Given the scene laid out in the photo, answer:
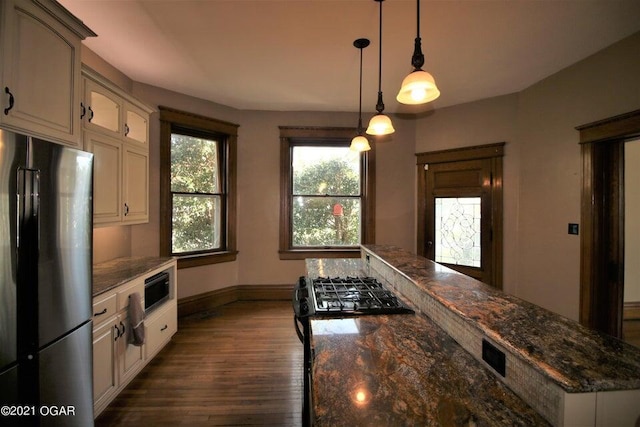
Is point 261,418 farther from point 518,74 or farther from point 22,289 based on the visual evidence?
point 518,74

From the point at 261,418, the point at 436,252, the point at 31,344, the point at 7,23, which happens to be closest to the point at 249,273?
the point at 261,418

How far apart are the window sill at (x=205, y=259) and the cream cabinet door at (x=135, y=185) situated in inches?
34.4

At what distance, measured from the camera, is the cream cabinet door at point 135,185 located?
9.01 ft

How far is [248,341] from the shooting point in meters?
3.13

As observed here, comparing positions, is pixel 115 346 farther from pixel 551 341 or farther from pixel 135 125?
→ pixel 551 341

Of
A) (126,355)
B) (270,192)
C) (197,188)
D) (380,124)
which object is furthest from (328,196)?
(126,355)

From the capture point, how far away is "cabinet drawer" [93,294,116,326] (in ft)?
6.13

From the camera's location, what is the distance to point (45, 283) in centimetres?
142

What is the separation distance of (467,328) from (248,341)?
2551 mm

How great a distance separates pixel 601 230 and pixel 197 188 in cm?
453

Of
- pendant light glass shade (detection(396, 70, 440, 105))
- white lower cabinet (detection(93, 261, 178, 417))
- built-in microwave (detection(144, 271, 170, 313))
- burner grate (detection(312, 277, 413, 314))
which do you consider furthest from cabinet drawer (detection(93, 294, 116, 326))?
pendant light glass shade (detection(396, 70, 440, 105))

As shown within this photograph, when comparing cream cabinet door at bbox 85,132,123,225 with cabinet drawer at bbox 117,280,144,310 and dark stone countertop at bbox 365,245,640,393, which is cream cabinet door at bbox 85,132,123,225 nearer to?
cabinet drawer at bbox 117,280,144,310

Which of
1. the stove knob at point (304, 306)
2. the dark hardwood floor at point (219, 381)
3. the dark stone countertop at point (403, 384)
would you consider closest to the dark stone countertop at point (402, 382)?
the dark stone countertop at point (403, 384)

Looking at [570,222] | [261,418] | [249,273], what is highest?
[570,222]
